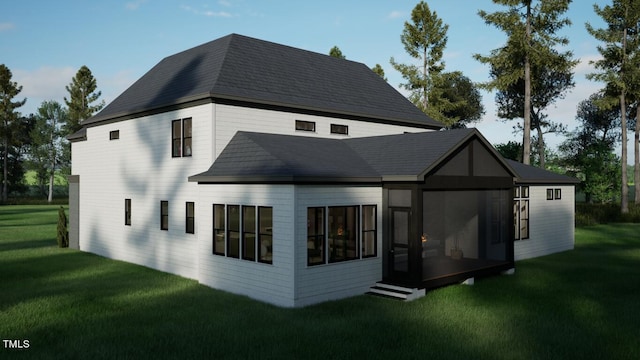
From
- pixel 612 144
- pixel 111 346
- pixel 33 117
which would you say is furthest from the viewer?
pixel 33 117

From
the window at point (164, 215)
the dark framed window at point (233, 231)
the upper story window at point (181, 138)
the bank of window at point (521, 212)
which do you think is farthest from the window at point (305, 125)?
the bank of window at point (521, 212)

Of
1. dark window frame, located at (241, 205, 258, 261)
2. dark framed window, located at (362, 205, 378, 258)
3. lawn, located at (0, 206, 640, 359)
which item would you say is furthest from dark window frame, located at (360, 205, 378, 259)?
dark window frame, located at (241, 205, 258, 261)

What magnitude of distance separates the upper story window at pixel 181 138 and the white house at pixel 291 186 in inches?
2.1

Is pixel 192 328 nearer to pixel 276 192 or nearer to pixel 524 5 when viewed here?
pixel 276 192

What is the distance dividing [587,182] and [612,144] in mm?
21470

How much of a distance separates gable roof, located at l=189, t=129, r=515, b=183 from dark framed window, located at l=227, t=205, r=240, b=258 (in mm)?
957

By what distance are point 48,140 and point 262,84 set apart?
7368cm

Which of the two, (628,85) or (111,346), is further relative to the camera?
(628,85)

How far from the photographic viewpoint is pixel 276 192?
1429cm

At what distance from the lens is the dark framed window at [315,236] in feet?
47.3

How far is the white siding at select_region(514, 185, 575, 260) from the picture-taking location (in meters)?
22.9

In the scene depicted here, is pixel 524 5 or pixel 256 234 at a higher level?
pixel 524 5

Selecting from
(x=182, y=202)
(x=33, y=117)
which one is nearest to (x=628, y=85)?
(x=182, y=202)

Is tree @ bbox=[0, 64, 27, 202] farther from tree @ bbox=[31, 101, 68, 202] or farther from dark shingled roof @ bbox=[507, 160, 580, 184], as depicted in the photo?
dark shingled roof @ bbox=[507, 160, 580, 184]
